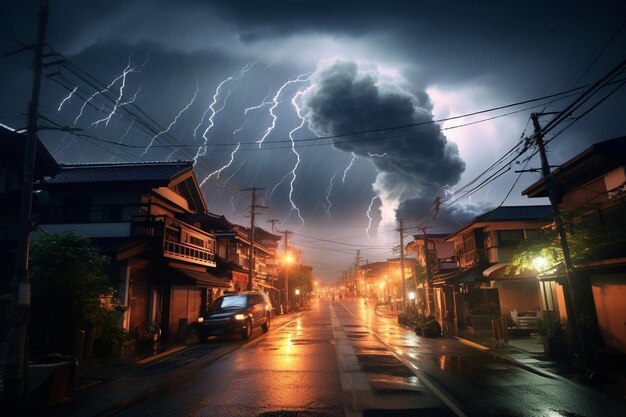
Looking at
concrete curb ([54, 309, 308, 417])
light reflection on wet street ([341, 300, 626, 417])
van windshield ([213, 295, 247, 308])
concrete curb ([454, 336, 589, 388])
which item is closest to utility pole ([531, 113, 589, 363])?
concrete curb ([454, 336, 589, 388])

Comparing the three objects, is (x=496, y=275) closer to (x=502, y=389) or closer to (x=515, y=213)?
(x=515, y=213)

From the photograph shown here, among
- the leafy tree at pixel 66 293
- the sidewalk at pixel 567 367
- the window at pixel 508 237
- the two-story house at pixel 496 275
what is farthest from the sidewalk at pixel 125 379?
the window at pixel 508 237

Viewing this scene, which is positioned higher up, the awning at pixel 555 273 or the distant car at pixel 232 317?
the awning at pixel 555 273

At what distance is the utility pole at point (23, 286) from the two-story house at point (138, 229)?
26.4ft

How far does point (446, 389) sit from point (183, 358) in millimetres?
8317

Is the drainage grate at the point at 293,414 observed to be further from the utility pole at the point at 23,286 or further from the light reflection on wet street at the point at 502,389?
the utility pole at the point at 23,286

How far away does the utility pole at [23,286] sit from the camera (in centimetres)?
738

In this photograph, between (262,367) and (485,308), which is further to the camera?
(485,308)

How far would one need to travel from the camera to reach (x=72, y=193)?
70.5 feet

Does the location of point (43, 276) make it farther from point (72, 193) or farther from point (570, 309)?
point (570, 309)

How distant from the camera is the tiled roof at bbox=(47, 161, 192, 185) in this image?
69.1ft

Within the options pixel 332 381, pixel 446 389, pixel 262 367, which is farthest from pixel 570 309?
pixel 262 367

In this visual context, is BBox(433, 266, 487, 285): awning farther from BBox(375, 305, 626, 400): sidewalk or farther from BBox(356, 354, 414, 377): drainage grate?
BBox(356, 354, 414, 377): drainage grate

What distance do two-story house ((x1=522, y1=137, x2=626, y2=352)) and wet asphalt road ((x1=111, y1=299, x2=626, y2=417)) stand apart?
4273 mm
